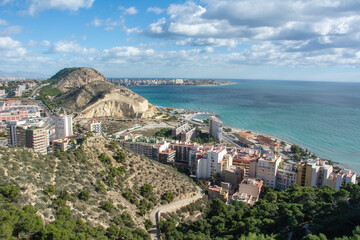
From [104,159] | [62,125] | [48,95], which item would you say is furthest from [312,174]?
[48,95]

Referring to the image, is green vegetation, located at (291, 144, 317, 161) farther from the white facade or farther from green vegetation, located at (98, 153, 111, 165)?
green vegetation, located at (98, 153, 111, 165)

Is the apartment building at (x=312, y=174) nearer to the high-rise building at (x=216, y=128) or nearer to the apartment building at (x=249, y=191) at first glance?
the apartment building at (x=249, y=191)

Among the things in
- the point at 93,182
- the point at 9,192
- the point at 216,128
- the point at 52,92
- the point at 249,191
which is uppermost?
the point at 52,92

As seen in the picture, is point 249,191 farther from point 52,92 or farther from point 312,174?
point 52,92

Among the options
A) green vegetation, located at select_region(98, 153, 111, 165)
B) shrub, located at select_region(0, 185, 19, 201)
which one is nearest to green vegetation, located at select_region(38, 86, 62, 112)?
green vegetation, located at select_region(98, 153, 111, 165)

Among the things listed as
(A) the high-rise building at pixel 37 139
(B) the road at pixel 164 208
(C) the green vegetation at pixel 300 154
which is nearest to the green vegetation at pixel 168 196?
(B) the road at pixel 164 208

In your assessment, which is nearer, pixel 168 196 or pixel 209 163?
pixel 168 196
